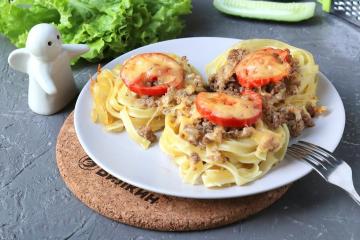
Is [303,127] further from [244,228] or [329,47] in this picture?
[329,47]

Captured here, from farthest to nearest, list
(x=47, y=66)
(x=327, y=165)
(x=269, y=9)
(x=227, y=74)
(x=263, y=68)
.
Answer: (x=269, y=9)
(x=47, y=66)
(x=227, y=74)
(x=263, y=68)
(x=327, y=165)

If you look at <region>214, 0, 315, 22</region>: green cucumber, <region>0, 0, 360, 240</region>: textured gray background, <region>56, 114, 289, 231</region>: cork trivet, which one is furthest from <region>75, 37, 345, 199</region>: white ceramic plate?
<region>214, 0, 315, 22</region>: green cucumber

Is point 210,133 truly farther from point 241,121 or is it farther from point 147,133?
point 147,133

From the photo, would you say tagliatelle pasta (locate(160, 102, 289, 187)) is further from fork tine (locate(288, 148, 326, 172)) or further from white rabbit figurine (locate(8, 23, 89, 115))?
white rabbit figurine (locate(8, 23, 89, 115))

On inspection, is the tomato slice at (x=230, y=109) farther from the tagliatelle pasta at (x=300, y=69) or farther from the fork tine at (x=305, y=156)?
the tagliatelle pasta at (x=300, y=69)

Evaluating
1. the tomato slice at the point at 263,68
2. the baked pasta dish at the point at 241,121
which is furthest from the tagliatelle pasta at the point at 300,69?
the tomato slice at the point at 263,68

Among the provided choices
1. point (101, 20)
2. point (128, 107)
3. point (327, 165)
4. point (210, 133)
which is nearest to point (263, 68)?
point (210, 133)
